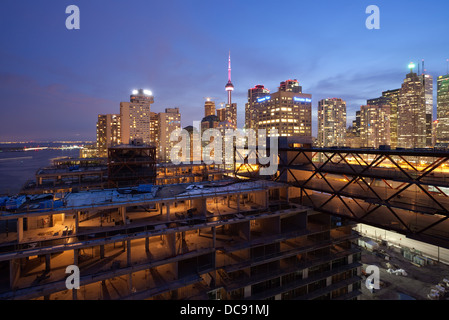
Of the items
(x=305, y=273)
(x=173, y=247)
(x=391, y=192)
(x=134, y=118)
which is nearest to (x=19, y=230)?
(x=173, y=247)

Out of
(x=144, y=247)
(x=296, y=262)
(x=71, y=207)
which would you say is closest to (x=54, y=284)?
(x=71, y=207)

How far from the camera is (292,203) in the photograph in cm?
2738

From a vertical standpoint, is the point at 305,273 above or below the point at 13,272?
below

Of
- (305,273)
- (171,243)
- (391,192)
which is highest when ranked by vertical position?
(391,192)

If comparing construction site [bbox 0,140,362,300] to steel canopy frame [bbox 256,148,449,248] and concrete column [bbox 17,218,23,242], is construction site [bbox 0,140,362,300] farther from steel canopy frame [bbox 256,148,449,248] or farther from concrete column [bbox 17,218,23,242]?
steel canopy frame [bbox 256,148,449,248]

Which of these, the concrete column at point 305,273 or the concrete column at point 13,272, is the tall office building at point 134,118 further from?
the concrete column at point 305,273

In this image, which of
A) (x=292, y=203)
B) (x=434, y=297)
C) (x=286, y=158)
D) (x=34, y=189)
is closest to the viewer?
(x=292, y=203)

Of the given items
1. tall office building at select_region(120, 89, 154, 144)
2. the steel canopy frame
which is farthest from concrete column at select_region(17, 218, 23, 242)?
tall office building at select_region(120, 89, 154, 144)

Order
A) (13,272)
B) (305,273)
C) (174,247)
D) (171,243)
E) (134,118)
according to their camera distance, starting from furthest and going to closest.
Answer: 1. (134,118)
2. (305,273)
3. (171,243)
4. (174,247)
5. (13,272)

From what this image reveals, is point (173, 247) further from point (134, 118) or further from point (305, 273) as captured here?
point (134, 118)
